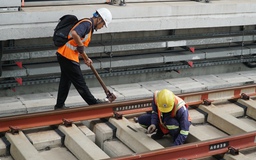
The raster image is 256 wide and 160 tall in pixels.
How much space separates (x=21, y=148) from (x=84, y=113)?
1508 millimetres

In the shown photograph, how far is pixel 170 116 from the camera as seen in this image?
8.43m

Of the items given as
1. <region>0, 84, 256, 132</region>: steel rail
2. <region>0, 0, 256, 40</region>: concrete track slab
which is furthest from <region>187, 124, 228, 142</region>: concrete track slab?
<region>0, 0, 256, 40</region>: concrete track slab

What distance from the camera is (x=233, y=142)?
845 cm

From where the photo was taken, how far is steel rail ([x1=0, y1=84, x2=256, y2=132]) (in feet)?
28.3

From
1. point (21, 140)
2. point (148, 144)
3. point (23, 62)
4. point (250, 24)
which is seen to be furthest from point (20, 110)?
point (250, 24)

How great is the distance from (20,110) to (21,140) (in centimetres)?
228

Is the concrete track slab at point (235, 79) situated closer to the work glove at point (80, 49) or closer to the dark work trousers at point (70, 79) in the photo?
the dark work trousers at point (70, 79)

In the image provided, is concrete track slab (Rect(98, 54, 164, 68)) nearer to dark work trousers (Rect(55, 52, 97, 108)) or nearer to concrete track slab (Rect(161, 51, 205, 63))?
concrete track slab (Rect(161, 51, 205, 63))

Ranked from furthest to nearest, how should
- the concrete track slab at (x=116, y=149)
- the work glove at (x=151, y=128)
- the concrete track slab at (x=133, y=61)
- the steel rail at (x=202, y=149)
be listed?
the concrete track slab at (x=133, y=61) < the work glove at (x=151, y=128) < the concrete track slab at (x=116, y=149) < the steel rail at (x=202, y=149)

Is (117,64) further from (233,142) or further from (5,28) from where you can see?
(233,142)

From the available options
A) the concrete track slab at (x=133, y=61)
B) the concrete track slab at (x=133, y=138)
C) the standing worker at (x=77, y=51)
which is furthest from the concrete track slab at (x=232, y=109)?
the concrete track slab at (x=133, y=61)

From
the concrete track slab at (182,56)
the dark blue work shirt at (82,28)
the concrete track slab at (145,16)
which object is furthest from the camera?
the concrete track slab at (182,56)

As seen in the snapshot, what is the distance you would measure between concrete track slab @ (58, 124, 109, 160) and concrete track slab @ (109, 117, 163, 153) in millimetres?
601

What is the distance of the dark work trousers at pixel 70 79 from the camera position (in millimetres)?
9484
